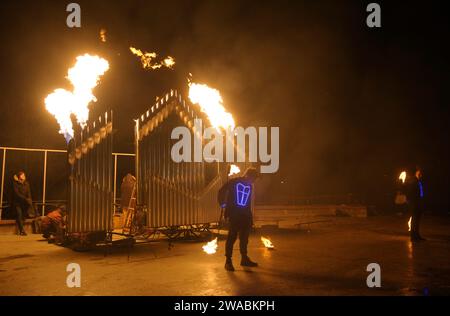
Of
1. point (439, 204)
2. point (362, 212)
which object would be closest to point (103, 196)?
point (362, 212)

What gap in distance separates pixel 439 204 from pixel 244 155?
14325 mm

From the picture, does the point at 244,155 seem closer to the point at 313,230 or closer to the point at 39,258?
the point at 313,230

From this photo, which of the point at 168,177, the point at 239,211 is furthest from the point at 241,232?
the point at 168,177

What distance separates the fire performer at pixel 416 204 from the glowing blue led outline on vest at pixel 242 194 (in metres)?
5.74

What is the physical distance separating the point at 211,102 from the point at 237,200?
5.24m

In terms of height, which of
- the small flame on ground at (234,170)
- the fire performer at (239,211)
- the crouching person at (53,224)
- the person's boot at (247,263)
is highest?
the small flame on ground at (234,170)

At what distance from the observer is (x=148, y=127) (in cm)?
1005

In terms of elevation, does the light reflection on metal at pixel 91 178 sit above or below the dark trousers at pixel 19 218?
above

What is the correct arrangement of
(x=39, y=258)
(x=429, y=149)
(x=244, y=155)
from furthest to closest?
1. (x=429, y=149)
2. (x=244, y=155)
3. (x=39, y=258)

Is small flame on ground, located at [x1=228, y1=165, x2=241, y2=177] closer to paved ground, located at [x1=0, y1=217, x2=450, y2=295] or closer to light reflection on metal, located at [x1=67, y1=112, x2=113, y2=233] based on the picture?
paved ground, located at [x1=0, y1=217, x2=450, y2=295]

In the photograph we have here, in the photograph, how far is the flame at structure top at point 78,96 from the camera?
9.20 m

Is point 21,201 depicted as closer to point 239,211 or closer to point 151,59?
point 151,59

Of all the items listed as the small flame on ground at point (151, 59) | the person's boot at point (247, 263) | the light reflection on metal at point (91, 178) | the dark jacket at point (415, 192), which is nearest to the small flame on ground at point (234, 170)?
the light reflection on metal at point (91, 178)

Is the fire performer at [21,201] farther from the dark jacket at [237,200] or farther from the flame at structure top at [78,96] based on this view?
the dark jacket at [237,200]
